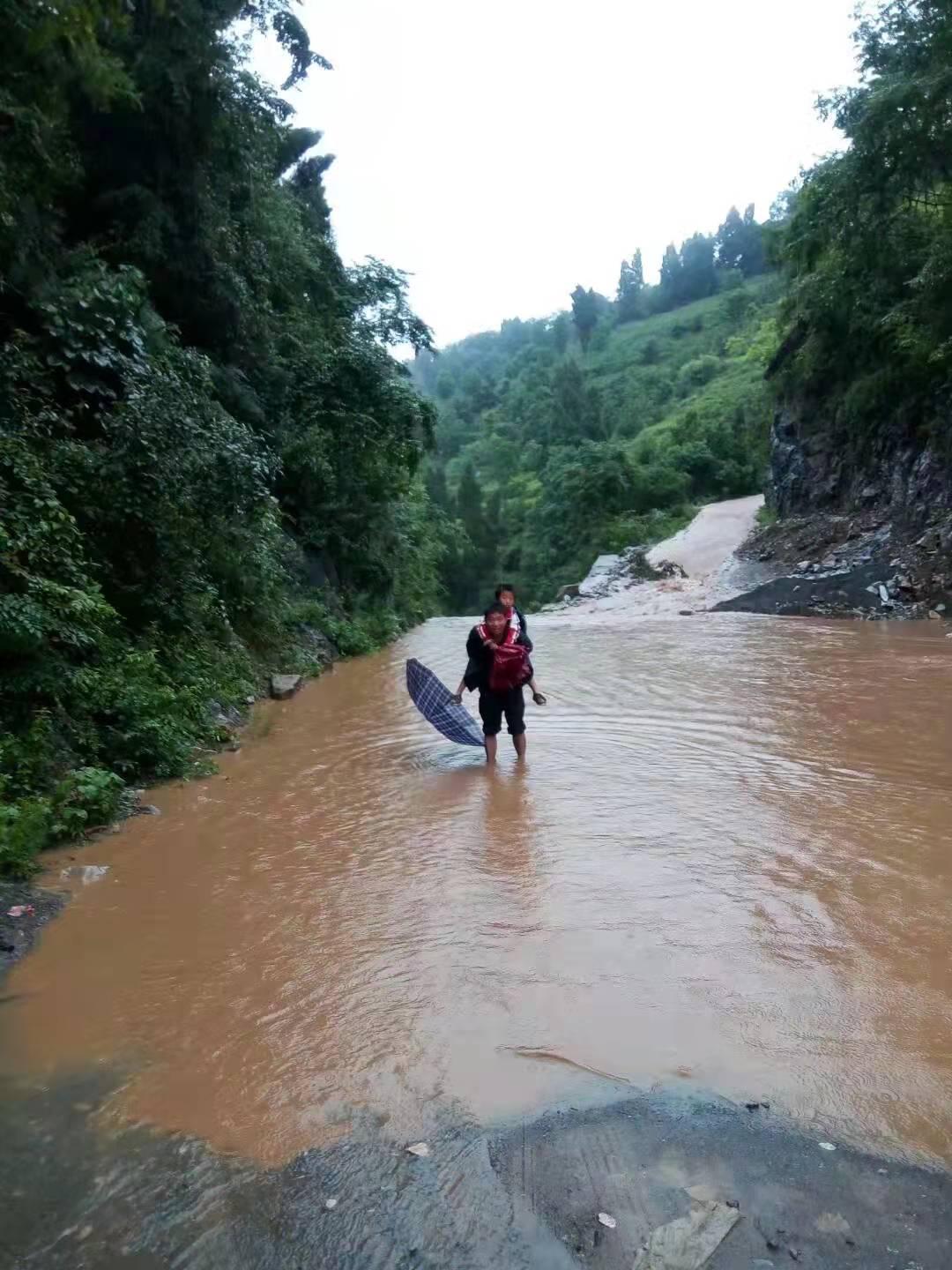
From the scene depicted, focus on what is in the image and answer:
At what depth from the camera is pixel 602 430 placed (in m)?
69.2

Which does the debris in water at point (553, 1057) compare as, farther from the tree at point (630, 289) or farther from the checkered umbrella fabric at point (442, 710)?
the tree at point (630, 289)

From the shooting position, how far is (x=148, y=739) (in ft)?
23.1

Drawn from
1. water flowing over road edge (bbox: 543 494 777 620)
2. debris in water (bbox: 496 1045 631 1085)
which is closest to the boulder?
debris in water (bbox: 496 1045 631 1085)

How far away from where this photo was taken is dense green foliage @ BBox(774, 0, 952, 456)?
17.2 m

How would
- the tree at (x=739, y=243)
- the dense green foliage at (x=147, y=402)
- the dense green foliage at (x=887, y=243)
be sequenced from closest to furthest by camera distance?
the dense green foliage at (x=147, y=402)
the dense green foliage at (x=887, y=243)
the tree at (x=739, y=243)

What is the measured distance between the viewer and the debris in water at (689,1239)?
224cm

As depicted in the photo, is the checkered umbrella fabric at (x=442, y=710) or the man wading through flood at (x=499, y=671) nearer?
the man wading through flood at (x=499, y=671)

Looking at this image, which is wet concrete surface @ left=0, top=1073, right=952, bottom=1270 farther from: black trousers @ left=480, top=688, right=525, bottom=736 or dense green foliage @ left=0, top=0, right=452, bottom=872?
black trousers @ left=480, top=688, right=525, bottom=736

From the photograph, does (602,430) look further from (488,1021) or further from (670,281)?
(488,1021)

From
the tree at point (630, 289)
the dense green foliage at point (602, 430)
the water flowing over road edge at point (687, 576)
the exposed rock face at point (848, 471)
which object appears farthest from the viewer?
the tree at point (630, 289)

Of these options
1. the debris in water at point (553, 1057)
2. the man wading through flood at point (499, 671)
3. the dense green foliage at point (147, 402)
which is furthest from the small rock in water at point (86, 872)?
the man wading through flood at point (499, 671)

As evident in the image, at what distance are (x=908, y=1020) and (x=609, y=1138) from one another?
1386 millimetres

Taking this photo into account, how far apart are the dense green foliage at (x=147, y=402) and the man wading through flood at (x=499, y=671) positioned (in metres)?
2.57

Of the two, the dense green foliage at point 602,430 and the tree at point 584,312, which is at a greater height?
the tree at point 584,312
